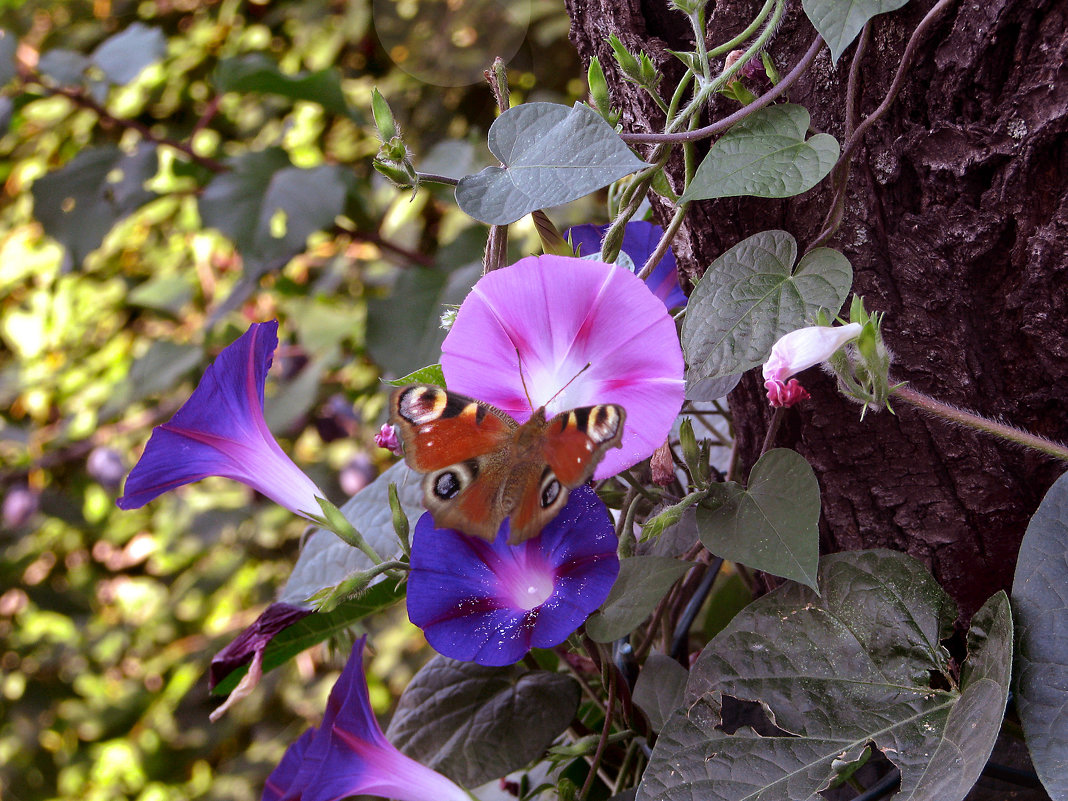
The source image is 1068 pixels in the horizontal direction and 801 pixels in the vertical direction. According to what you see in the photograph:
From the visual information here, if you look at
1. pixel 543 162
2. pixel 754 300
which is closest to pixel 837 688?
pixel 754 300

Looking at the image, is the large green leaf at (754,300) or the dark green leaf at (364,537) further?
the dark green leaf at (364,537)

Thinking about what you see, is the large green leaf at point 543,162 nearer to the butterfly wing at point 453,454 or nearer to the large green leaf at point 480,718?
the butterfly wing at point 453,454

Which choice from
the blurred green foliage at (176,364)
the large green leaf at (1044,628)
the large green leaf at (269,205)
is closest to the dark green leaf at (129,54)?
the blurred green foliage at (176,364)

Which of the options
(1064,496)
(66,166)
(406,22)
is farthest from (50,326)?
(1064,496)

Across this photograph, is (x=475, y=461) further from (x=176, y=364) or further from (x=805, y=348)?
(x=176, y=364)

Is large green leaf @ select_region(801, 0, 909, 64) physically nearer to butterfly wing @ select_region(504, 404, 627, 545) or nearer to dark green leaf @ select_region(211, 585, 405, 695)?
butterfly wing @ select_region(504, 404, 627, 545)

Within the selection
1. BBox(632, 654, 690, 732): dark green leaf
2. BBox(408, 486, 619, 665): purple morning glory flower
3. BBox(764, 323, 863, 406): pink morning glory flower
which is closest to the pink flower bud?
BBox(764, 323, 863, 406): pink morning glory flower

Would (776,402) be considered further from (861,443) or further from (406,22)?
(406,22)
